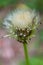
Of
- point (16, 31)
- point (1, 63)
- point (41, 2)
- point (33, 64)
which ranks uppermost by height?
point (41, 2)

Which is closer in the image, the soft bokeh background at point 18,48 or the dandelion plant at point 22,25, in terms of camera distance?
the dandelion plant at point 22,25

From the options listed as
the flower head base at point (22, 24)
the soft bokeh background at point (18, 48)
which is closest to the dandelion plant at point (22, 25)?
the flower head base at point (22, 24)

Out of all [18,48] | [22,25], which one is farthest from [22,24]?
[18,48]

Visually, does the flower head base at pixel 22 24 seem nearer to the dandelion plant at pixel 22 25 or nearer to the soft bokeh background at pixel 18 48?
the dandelion plant at pixel 22 25

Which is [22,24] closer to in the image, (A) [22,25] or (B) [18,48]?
(A) [22,25]

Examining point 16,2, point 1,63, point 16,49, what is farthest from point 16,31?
point 16,2

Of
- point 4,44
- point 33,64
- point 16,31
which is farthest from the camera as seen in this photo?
point 4,44

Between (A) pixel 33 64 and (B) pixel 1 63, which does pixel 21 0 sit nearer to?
(B) pixel 1 63

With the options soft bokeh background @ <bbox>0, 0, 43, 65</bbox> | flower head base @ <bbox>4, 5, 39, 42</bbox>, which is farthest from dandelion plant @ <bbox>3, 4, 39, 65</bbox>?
soft bokeh background @ <bbox>0, 0, 43, 65</bbox>

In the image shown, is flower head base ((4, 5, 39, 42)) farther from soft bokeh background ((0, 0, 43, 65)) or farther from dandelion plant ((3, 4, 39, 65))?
soft bokeh background ((0, 0, 43, 65))
